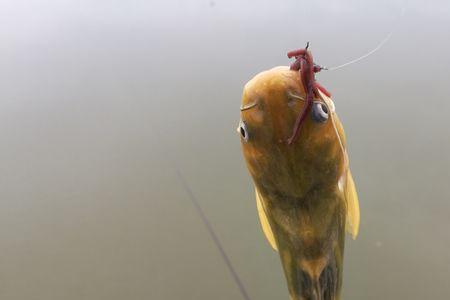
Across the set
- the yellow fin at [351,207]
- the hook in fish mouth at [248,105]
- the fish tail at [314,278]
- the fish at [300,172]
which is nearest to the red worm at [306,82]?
the fish at [300,172]

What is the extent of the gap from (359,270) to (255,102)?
1738 mm

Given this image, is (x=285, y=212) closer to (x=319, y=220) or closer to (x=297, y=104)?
(x=319, y=220)

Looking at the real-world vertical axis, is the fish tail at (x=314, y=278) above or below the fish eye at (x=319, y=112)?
below

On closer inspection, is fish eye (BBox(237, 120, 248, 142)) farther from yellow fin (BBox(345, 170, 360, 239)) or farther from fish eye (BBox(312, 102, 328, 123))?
yellow fin (BBox(345, 170, 360, 239))

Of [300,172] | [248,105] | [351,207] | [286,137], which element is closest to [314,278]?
[351,207]

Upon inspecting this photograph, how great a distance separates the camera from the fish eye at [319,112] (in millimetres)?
1392

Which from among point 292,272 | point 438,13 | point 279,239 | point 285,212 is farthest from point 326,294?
point 438,13

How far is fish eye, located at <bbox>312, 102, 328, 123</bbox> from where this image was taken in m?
1.39

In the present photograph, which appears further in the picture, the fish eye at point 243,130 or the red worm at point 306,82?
the fish eye at point 243,130

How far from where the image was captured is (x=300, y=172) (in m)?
1.53

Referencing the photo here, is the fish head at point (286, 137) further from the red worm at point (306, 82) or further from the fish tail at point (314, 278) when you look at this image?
the fish tail at point (314, 278)

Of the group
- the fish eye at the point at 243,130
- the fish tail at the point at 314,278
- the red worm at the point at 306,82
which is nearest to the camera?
the red worm at the point at 306,82

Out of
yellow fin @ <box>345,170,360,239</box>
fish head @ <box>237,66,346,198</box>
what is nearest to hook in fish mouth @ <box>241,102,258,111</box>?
fish head @ <box>237,66,346,198</box>

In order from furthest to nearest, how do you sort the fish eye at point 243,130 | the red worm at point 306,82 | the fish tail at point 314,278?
the fish tail at point 314,278
the fish eye at point 243,130
the red worm at point 306,82
